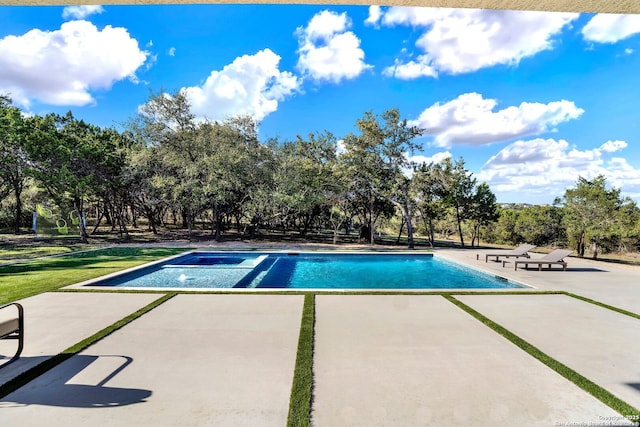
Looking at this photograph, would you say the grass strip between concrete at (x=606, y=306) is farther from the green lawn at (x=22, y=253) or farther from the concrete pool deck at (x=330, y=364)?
the green lawn at (x=22, y=253)

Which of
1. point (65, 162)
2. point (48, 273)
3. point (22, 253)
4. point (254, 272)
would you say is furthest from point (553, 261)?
point (65, 162)

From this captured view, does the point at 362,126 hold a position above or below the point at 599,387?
above

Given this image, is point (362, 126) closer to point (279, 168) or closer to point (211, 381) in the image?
point (279, 168)

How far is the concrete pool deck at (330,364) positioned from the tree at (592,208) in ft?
54.9

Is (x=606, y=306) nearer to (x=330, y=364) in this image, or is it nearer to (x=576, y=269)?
(x=576, y=269)

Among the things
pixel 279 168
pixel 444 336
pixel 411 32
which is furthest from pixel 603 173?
pixel 444 336

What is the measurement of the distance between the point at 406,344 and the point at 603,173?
2351 centimetres

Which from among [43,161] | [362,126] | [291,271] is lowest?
[291,271]

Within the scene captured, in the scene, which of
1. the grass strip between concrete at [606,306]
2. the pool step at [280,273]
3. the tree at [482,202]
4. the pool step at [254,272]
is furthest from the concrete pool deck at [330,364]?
the tree at [482,202]

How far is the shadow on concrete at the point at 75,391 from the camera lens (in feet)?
9.55

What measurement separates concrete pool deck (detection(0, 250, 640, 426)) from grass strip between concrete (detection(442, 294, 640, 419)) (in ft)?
0.31

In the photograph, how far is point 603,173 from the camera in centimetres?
1967

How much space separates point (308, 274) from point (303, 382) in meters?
8.31

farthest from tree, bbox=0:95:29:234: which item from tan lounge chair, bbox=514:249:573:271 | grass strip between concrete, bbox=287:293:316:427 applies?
tan lounge chair, bbox=514:249:573:271
